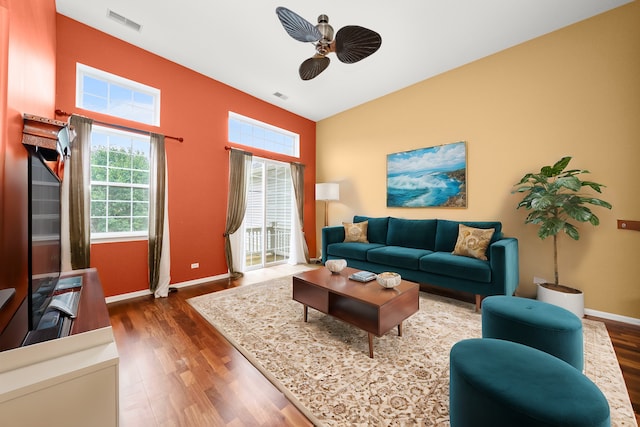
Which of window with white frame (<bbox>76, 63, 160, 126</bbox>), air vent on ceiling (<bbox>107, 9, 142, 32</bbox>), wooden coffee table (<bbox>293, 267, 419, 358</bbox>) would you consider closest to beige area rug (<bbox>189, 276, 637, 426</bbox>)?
wooden coffee table (<bbox>293, 267, 419, 358</bbox>)

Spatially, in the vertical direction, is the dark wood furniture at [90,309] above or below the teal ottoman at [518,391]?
above

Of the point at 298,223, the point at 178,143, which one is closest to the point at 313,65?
the point at 178,143

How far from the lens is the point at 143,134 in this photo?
3.15 m

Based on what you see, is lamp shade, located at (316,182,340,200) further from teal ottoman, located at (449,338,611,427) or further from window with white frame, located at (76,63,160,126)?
teal ottoman, located at (449,338,611,427)

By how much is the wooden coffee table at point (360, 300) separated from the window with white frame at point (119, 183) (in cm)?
245

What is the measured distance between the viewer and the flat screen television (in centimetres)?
106

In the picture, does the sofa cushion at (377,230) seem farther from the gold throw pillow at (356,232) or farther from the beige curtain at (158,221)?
the beige curtain at (158,221)

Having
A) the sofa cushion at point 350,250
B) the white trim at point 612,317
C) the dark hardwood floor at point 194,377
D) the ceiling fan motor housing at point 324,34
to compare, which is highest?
the ceiling fan motor housing at point 324,34

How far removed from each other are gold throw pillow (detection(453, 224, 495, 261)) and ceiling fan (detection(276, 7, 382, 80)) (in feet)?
7.81

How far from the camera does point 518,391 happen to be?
0.90m

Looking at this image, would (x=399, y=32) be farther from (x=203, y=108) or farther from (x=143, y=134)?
(x=143, y=134)

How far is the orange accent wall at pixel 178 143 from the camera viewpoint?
277 cm

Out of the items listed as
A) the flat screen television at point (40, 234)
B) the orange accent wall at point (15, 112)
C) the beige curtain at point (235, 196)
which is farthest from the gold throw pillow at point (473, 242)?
the orange accent wall at point (15, 112)

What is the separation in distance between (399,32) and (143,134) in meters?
3.42
